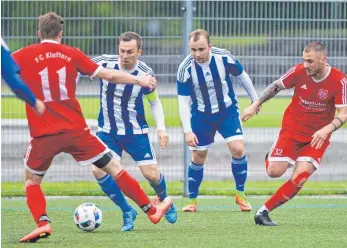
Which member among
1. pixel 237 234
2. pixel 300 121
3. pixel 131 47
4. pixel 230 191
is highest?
pixel 131 47

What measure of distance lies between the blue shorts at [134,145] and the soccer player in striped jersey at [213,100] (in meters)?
1.00

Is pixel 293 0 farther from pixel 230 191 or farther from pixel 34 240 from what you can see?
pixel 34 240

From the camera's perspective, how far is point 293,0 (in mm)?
15109

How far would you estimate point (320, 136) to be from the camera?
1025 cm

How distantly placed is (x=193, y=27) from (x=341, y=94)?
467 centimetres

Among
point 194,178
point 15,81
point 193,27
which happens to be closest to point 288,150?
point 194,178

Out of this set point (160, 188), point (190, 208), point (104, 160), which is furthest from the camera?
point (190, 208)

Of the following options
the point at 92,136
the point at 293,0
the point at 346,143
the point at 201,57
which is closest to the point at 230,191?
the point at 346,143

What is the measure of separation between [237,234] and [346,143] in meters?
6.04

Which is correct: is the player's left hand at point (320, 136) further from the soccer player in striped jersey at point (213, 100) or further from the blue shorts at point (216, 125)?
the blue shorts at point (216, 125)

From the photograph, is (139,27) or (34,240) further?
(139,27)

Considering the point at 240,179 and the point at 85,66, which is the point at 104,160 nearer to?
the point at 85,66

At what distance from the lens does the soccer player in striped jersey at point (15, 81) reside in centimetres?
855

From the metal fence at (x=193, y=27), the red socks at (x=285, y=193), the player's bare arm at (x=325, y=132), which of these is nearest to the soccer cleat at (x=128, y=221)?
the red socks at (x=285, y=193)
